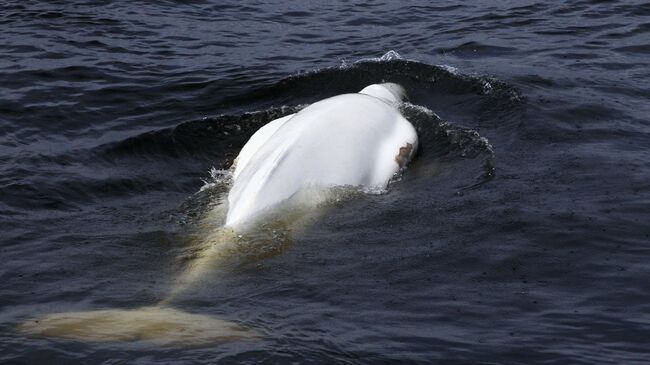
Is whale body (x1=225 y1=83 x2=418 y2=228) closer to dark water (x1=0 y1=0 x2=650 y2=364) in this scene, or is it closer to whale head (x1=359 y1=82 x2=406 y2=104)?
dark water (x1=0 y1=0 x2=650 y2=364)

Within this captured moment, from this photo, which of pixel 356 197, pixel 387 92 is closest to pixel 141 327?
Result: pixel 356 197

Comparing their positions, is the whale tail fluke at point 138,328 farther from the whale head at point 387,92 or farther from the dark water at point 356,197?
the whale head at point 387,92

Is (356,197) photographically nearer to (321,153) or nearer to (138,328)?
(321,153)

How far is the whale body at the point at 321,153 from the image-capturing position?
11508 millimetres

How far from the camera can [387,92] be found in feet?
51.1

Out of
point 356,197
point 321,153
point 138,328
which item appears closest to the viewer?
point 138,328

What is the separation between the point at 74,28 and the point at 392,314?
44.5ft

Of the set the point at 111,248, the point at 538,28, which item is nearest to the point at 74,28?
the point at 538,28

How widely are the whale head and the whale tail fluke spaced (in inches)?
281

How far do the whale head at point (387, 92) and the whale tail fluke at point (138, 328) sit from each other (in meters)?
7.13

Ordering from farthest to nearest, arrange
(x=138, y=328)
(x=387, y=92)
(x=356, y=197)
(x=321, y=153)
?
(x=387, y=92) → (x=321, y=153) → (x=356, y=197) → (x=138, y=328)

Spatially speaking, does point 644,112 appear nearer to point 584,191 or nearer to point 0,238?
point 584,191

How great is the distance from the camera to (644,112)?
15.2 m

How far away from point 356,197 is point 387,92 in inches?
156
